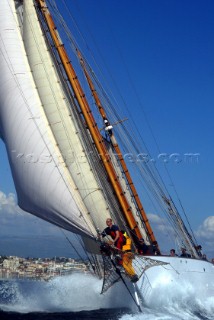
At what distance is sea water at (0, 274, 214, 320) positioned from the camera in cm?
2333

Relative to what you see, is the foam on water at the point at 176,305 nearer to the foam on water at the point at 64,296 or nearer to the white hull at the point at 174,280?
the white hull at the point at 174,280

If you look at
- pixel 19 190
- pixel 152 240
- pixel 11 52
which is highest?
pixel 11 52

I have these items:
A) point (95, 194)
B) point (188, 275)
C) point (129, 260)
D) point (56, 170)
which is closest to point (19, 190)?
point (56, 170)

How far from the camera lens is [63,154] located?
29250 mm

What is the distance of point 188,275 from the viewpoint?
83.1 feet

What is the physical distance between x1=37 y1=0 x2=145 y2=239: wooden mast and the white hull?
11.7 ft

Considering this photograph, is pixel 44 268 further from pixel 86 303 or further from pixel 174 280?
pixel 174 280

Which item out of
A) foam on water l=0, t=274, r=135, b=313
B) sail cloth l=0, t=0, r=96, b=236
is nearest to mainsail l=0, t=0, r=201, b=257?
sail cloth l=0, t=0, r=96, b=236

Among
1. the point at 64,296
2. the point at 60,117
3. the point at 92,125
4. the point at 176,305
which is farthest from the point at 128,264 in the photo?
Answer: the point at 60,117

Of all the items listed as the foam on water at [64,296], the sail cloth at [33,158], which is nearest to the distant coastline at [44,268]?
the foam on water at [64,296]

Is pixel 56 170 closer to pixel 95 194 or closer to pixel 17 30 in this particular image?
pixel 95 194

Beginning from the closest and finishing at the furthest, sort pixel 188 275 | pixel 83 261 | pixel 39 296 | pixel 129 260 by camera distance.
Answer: pixel 129 260
pixel 188 275
pixel 39 296
pixel 83 261

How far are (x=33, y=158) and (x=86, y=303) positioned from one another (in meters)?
6.21

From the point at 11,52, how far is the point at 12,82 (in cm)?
198
